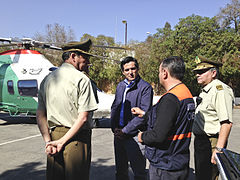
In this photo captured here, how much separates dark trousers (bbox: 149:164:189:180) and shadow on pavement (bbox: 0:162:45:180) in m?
2.63

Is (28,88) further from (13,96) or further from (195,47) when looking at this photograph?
(195,47)

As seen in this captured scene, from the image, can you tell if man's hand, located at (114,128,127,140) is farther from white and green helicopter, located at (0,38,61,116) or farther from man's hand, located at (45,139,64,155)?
white and green helicopter, located at (0,38,61,116)

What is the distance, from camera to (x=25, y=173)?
13.3ft

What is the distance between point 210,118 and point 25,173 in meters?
3.46

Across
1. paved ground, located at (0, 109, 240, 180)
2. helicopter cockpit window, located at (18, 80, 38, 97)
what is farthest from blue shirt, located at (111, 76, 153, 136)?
helicopter cockpit window, located at (18, 80, 38, 97)

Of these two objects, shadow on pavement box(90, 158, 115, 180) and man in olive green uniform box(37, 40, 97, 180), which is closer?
man in olive green uniform box(37, 40, 97, 180)

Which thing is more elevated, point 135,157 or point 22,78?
point 22,78

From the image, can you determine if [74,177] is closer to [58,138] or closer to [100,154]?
[58,138]

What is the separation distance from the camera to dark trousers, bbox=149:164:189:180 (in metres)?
1.90

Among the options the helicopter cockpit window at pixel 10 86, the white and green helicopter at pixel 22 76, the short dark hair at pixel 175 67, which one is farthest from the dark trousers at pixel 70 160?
the helicopter cockpit window at pixel 10 86

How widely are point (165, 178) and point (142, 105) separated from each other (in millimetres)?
1087

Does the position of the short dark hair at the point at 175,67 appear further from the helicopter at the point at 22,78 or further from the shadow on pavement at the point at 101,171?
the helicopter at the point at 22,78

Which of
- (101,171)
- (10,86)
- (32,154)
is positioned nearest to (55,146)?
(101,171)

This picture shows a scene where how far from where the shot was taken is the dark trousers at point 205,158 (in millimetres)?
2596
